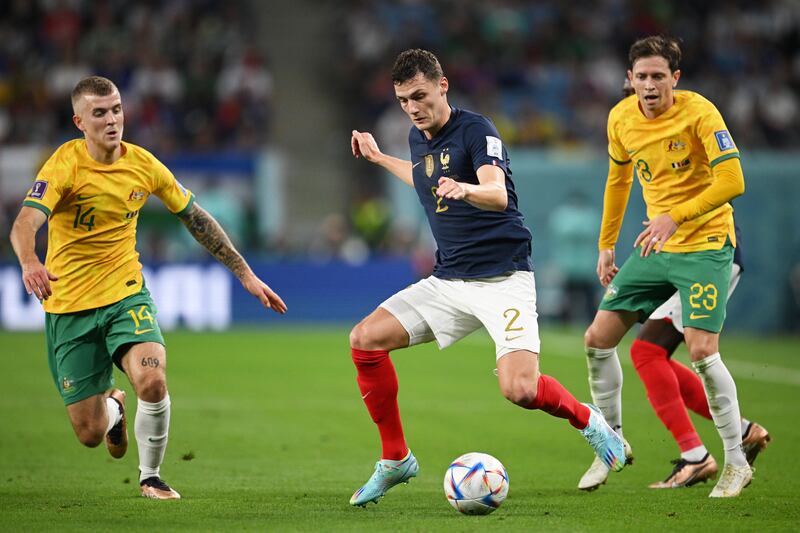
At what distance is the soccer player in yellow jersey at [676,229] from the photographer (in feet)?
22.3

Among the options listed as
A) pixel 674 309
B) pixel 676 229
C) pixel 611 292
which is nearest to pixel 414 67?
pixel 676 229

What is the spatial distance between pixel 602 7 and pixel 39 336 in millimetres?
15189

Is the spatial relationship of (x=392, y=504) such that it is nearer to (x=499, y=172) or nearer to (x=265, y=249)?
(x=499, y=172)

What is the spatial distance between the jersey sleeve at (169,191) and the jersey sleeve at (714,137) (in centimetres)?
313

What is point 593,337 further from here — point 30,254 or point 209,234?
point 30,254

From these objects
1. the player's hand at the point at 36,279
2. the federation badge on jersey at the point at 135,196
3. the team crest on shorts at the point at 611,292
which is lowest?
the team crest on shorts at the point at 611,292

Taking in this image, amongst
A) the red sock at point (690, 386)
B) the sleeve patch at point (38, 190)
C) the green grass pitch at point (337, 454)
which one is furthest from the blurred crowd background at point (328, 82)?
the sleeve patch at point (38, 190)

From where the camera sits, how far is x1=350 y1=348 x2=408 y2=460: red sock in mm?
6629

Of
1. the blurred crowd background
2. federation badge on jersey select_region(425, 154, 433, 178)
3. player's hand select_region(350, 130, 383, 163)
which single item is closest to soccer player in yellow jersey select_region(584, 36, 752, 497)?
federation badge on jersey select_region(425, 154, 433, 178)

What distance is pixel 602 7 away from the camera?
26797mm

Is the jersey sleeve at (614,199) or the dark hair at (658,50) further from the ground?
the dark hair at (658,50)

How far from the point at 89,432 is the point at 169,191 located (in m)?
1.56

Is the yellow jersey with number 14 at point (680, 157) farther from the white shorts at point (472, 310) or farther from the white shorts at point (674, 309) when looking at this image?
the white shorts at point (472, 310)

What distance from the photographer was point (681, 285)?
704cm
